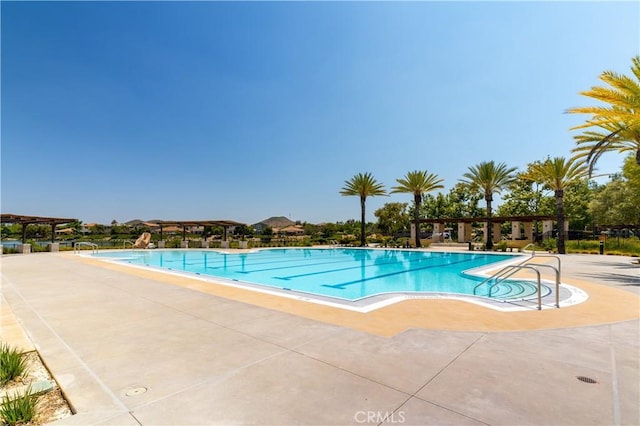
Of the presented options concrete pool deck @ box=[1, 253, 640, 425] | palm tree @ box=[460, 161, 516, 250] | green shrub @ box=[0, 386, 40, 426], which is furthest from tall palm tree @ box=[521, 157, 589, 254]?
green shrub @ box=[0, 386, 40, 426]

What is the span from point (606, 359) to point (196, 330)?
5.87 metres

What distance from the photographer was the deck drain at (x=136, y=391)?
2928mm

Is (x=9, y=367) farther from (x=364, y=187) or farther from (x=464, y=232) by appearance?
(x=464, y=232)

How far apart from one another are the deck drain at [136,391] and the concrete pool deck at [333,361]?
1cm

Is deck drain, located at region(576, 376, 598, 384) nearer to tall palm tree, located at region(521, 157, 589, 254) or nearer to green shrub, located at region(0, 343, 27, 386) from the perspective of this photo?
green shrub, located at region(0, 343, 27, 386)

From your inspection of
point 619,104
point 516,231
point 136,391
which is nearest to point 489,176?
point 516,231

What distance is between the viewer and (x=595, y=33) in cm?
1195

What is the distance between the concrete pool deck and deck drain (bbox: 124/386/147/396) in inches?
0.5

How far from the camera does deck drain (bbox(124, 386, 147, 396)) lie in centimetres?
293

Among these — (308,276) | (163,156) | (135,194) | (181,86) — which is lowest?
(308,276)

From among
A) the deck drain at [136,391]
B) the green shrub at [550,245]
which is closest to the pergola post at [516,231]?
the green shrub at [550,245]

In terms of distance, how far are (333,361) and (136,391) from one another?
2156mm

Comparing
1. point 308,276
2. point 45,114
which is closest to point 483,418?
point 308,276

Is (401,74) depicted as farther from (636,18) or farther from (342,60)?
(636,18)
